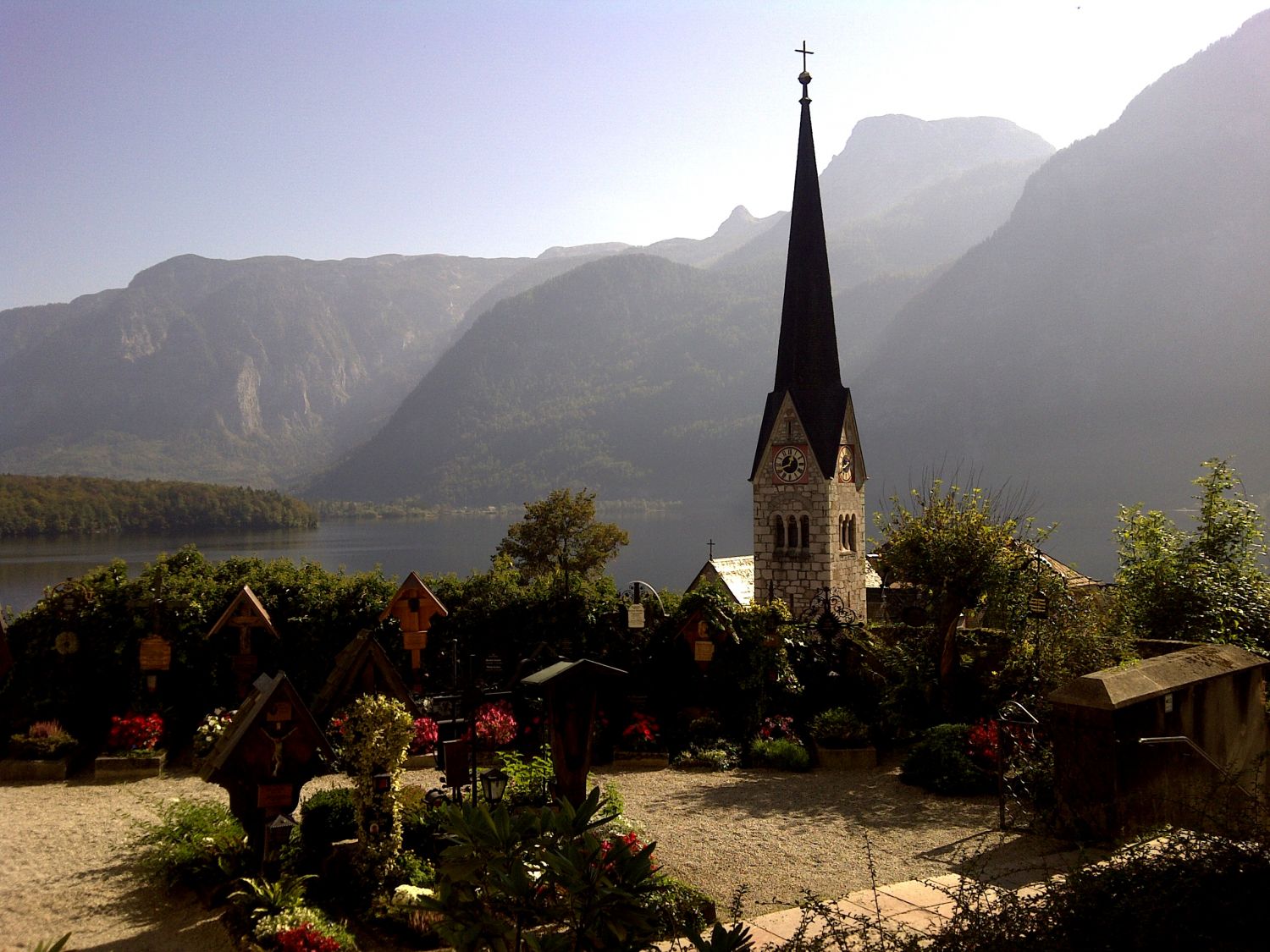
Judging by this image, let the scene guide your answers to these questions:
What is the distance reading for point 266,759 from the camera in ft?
24.1

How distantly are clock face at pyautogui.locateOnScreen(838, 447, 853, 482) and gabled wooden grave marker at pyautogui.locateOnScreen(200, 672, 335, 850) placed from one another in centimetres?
2366

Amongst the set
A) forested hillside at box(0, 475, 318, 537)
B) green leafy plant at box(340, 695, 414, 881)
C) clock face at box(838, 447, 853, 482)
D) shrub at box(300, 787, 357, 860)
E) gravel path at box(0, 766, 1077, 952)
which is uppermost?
forested hillside at box(0, 475, 318, 537)

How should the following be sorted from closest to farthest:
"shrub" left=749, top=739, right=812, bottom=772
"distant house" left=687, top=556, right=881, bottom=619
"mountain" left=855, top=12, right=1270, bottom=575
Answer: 1. "shrub" left=749, top=739, right=812, bottom=772
2. "distant house" left=687, top=556, right=881, bottom=619
3. "mountain" left=855, top=12, right=1270, bottom=575

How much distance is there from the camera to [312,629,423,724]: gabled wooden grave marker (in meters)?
10.7

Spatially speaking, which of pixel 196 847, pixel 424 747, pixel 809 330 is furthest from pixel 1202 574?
pixel 809 330

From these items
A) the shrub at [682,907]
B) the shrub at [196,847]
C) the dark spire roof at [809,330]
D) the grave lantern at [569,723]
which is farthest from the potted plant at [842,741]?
the dark spire roof at [809,330]

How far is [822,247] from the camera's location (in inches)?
1169

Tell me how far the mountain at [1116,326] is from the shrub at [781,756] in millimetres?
105736

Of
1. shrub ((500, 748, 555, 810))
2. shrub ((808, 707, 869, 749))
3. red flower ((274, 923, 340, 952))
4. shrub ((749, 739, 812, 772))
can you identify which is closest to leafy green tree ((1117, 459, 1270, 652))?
shrub ((808, 707, 869, 749))

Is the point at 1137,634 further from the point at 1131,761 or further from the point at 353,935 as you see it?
the point at 353,935

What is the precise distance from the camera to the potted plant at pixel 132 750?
11.2m

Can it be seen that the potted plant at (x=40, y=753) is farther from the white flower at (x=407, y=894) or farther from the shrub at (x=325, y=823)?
the white flower at (x=407, y=894)

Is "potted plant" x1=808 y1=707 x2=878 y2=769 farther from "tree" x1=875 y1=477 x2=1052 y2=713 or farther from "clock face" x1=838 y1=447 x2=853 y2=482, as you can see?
"clock face" x1=838 y1=447 x2=853 y2=482

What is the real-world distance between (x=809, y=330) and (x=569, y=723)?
24.5 meters
